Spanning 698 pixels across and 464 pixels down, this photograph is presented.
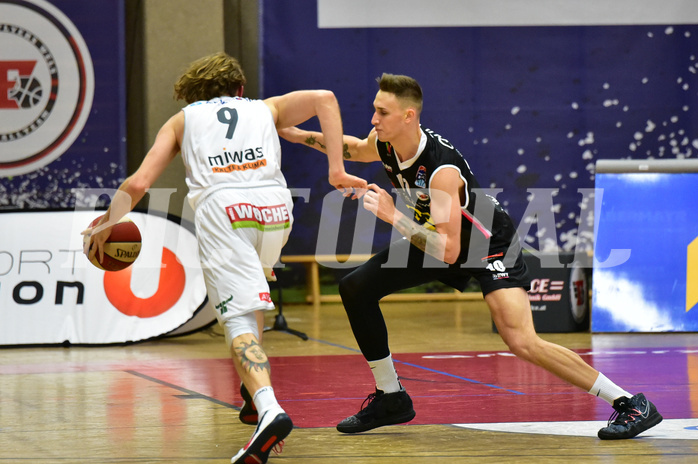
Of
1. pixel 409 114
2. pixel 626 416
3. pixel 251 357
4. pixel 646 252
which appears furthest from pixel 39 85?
pixel 626 416

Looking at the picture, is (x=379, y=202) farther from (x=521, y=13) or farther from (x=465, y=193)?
(x=521, y=13)

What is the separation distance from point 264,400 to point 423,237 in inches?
46.8

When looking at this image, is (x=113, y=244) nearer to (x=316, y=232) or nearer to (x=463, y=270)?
(x=463, y=270)

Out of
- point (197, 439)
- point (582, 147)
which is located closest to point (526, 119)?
point (582, 147)

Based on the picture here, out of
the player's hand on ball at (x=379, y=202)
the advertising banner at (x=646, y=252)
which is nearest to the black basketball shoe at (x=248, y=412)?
the player's hand on ball at (x=379, y=202)

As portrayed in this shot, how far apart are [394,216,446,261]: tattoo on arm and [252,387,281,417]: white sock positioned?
42.6 inches

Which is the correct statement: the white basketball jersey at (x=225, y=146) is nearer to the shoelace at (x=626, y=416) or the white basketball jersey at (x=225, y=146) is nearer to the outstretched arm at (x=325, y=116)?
the outstretched arm at (x=325, y=116)

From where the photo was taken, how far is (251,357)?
4016 mm

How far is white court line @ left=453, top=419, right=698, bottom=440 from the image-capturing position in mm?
4469

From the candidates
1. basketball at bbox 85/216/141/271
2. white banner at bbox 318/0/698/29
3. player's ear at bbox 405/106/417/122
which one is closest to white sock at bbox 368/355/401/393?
player's ear at bbox 405/106/417/122

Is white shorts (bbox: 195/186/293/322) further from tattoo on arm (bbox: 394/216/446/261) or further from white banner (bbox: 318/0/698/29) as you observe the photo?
white banner (bbox: 318/0/698/29)

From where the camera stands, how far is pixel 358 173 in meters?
11.8

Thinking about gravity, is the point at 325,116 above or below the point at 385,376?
above

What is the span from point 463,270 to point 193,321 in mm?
4403
